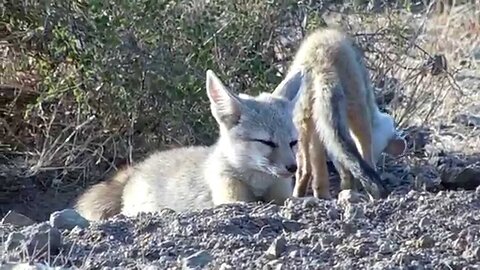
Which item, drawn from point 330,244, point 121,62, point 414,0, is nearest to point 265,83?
point 121,62

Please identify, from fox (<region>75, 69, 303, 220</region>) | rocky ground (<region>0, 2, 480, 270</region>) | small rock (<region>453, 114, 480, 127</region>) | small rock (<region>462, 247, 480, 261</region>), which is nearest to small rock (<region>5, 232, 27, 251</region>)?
rocky ground (<region>0, 2, 480, 270</region>)

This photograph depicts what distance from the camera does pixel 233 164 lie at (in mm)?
6840

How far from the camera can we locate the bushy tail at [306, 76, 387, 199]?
6355mm

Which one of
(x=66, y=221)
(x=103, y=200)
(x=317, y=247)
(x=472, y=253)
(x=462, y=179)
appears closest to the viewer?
(x=472, y=253)

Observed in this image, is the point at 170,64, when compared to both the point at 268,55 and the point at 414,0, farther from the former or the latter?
the point at 414,0

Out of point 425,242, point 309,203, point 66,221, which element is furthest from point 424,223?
point 66,221

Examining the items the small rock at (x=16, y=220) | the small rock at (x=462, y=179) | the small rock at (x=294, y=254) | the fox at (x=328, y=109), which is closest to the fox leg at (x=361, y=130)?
the fox at (x=328, y=109)

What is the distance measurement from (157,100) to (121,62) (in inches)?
15.0

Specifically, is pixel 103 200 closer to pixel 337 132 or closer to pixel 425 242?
pixel 337 132

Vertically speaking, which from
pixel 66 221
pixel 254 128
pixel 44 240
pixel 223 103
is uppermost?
pixel 223 103

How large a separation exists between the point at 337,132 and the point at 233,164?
2.27ft

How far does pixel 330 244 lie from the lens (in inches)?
187

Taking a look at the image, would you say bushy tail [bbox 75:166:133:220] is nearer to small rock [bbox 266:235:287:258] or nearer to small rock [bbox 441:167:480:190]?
small rock [bbox 441:167:480:190]

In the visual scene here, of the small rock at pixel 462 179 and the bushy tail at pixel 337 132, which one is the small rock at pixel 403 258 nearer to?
the bushy tail at pixel 337 132
